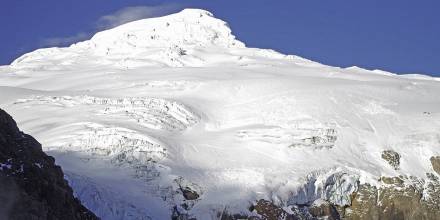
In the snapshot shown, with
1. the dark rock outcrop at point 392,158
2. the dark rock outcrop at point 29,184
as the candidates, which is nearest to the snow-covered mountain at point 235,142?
the dark rock outcrop at point 392,158

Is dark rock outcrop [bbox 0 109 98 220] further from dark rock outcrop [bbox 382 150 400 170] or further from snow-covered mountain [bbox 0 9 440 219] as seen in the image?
dark rock outcrop [bbox 382 150 400 170]

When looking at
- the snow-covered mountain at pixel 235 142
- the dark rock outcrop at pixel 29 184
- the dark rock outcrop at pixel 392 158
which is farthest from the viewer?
the dark rock outcrop at pixel 392 158

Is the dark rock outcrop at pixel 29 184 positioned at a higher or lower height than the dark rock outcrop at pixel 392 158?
lower

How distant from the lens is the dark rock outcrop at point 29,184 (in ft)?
196

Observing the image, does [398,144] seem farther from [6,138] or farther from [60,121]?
[6,138]

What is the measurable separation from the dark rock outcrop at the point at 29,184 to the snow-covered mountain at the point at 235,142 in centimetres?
3357

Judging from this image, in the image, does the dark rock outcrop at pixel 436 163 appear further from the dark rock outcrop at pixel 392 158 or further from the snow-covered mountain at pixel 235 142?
the dark rock outcrop at pixel 392 158

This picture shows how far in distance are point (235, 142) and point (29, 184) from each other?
232ft

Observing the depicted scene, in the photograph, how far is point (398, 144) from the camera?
446 feet

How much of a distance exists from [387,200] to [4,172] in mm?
72077

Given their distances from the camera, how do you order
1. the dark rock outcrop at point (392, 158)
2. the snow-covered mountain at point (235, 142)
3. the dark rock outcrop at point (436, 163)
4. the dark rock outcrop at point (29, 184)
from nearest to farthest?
the dark rock outcrop at point (29, 184), the snow-covered mountain at point (235, 142), the dark rock outcrop at point (392, 158), the dark rock outcrop at point (436, 163)

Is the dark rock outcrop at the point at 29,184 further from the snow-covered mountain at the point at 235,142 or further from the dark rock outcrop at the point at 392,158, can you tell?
the dark rock outcrop at the point at 392,158

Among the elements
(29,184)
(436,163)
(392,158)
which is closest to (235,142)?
(392,158)

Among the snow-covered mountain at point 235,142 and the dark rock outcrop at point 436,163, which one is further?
the dark rock outcrop at point 436,163
